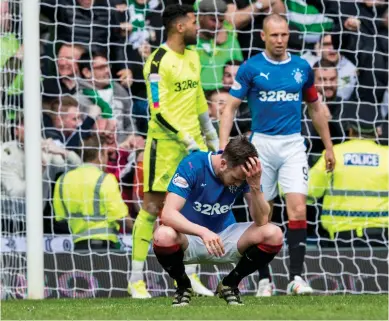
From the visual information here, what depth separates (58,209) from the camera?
9852 millimetres

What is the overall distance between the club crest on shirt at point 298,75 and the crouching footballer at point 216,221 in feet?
6.53

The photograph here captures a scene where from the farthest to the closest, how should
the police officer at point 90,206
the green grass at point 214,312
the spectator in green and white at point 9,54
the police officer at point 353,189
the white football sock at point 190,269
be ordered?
the police officer at point 353,189
the police officer at point 90,206
the spectator in green and white at point 9,54
the white football sock at point 190,269
the green grass at point 214,312

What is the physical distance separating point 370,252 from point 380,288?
31cm

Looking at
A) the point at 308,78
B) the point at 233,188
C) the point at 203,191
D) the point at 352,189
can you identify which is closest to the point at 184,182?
the point at 203,191

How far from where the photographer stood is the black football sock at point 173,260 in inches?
255

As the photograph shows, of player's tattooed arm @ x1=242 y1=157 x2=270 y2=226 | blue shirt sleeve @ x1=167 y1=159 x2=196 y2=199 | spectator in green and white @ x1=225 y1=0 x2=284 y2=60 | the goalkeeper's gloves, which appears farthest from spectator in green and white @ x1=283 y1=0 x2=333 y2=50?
blue shirt sleeve @ x1=167 y1=159 x2=196 y2=199

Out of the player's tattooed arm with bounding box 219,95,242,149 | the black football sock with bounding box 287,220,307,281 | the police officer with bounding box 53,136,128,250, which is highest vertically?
the player's tattooed arm with bounding box 219,95,242,149

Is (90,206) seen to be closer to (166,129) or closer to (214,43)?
(166,129)

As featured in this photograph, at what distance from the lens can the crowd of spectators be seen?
10117 mm

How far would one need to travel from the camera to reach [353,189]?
10.1 metres

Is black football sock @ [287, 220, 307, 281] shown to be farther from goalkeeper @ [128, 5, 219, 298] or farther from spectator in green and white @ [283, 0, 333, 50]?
spectator in green and white @ [283, 0, 333, 50]

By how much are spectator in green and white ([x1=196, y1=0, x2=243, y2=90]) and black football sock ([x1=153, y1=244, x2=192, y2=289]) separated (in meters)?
3.91

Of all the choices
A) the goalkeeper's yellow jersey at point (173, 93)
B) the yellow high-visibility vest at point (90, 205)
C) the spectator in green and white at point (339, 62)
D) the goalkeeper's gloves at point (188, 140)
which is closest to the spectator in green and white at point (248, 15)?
the spectator in green and white at point (339, 62)

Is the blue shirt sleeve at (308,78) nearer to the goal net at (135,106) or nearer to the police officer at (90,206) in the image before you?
the goal net at (135,106)
